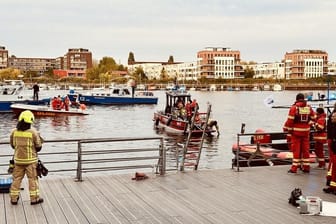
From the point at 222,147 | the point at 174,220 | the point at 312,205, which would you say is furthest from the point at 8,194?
the point at 222,147

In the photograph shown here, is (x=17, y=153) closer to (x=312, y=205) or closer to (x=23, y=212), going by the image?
(x=23, y=212)

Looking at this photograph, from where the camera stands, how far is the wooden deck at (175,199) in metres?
8.52

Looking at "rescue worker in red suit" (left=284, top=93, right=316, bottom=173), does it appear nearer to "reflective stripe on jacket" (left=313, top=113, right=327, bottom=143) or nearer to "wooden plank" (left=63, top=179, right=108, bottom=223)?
"reflective stripe on jacket" (left=313, top=113, right=327, bottom=143)

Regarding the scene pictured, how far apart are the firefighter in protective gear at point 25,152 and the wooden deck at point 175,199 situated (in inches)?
11.0

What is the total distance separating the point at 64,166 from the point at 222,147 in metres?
11.4

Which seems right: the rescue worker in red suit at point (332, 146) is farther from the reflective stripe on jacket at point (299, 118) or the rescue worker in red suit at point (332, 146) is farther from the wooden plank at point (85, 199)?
the wooden plank at point (85, 199)

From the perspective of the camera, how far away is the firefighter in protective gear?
29.6 ft

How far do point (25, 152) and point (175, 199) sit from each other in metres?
2.79

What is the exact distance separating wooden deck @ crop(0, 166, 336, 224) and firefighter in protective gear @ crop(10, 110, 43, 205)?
0.28 metres

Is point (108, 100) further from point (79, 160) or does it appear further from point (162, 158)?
point (79, 160)

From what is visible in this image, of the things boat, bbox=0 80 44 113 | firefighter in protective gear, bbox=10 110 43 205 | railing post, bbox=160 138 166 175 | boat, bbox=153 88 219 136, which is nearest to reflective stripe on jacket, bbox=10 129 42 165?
firefighter in protective gear, bbox=10 110 43 205

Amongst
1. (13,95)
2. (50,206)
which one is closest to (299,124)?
(50,206)

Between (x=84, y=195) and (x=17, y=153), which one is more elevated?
(x=17, y=153)

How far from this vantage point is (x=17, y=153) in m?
9.08
